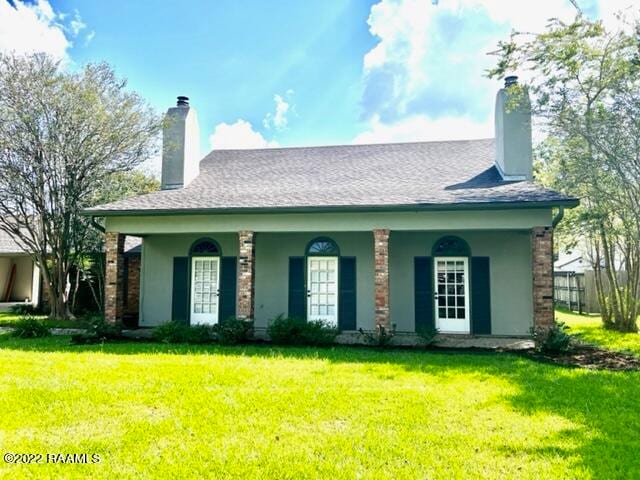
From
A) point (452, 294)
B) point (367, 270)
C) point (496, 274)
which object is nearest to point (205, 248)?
point (367, 270)

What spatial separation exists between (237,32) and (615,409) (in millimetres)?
12953

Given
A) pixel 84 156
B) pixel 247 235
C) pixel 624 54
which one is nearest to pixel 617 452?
pixel 247 235

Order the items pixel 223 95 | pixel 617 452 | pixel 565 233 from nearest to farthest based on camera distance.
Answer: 1. pixel 617 452
2. pixel 565 233
3. pixel 223 95

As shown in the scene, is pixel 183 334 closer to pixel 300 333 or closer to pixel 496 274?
pixel 300 333

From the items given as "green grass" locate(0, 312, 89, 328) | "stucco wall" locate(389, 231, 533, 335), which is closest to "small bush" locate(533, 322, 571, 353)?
"stucco wall" locate(389, 231, 533, 335)

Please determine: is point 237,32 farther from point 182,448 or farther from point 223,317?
point 182,448

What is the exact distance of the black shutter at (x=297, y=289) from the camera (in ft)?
38.4

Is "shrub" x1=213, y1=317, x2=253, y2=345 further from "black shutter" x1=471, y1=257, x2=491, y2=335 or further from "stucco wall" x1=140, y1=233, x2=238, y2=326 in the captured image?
"black shutter" x1=471, y1=257, x2=491, y2=335

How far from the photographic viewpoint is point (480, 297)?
10.9 metres

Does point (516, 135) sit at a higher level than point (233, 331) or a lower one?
higher

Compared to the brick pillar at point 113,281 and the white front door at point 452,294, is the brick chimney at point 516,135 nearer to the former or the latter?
the white front door at point 452,294

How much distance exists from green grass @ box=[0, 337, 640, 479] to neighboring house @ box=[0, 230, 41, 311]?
16338 millimetres

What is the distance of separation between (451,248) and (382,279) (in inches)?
101

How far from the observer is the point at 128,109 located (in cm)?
1358
